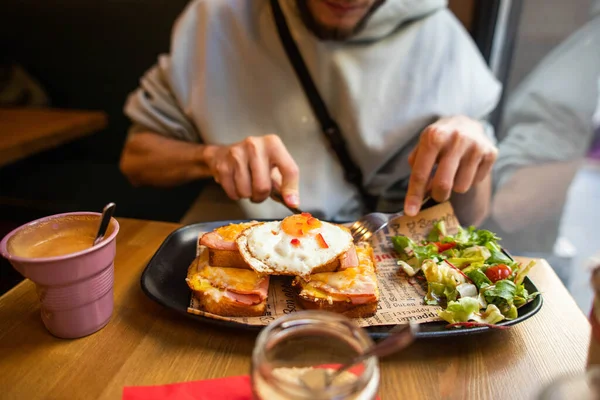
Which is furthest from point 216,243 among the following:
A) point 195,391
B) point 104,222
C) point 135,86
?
point 135,86

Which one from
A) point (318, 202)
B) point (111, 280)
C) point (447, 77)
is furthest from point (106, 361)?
point (447, 77)

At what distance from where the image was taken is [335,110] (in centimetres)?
185

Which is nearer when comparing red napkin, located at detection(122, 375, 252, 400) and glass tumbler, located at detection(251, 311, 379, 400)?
glass tumbler, located at detection(251, 311, 379, 400)

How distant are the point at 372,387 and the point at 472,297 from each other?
1.59 ft

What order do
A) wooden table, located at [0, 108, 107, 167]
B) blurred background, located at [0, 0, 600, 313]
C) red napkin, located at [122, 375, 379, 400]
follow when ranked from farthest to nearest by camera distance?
blurred background, located at [0, 0, 600, 313] → wooden table, located at [0, 108, 107, 167] → red napkin, located at [122, 375, 379, 400]

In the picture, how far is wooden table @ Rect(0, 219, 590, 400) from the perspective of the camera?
80 centimetres

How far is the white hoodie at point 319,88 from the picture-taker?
1.79m

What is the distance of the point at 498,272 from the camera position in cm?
106

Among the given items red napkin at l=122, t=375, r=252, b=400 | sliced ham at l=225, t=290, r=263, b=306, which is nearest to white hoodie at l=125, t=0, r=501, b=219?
sliced ham at l=225, t=290, r=263, b=306

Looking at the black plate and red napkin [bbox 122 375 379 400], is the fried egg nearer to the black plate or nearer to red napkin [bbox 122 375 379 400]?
the black plate

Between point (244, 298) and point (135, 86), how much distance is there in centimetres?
245

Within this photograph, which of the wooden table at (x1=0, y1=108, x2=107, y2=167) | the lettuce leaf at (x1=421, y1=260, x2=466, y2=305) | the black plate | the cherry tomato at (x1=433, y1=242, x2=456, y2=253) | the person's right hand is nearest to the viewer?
the black plate

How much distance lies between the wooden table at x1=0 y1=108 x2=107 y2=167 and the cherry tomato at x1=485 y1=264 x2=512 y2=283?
216 cm

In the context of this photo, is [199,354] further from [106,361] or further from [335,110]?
[335,110]
